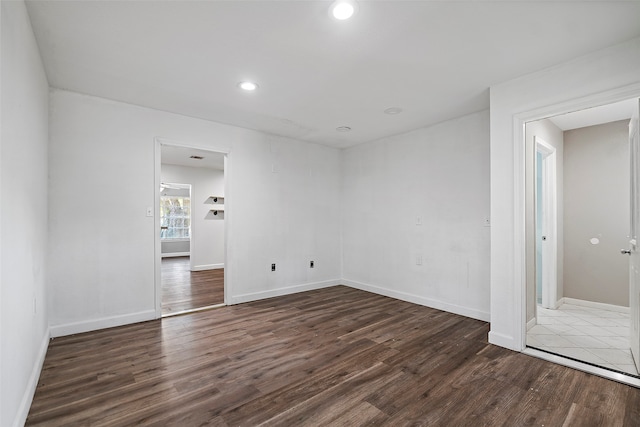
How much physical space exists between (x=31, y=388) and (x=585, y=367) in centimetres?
402

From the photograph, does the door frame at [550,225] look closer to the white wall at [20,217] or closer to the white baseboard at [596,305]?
the white baseboard at [596,305]

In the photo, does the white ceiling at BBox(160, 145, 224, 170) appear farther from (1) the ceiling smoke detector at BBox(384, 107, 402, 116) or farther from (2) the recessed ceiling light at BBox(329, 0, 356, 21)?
(2) the recessed ceiling light at BBox(329, 0, 356, 21)

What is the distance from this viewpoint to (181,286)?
217 inches

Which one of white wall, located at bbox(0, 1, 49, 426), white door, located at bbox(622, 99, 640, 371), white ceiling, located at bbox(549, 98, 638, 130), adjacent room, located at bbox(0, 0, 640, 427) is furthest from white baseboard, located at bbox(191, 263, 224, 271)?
white door, located at bbox(622, 99, 640, 371)

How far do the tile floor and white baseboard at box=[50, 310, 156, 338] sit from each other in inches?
160

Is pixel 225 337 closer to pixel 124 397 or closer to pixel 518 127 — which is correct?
pixel 124 397

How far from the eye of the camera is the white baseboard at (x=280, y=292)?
432 cm

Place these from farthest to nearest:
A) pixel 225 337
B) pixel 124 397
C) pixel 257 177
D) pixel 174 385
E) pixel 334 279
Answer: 1. pixel 334 279
2. pixel 257 177
3. pixel 225 337
4. pixel 174 385
5. pixel 124 397

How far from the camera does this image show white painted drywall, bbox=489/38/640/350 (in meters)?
2.47

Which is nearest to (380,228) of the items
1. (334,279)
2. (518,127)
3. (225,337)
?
(334,279)

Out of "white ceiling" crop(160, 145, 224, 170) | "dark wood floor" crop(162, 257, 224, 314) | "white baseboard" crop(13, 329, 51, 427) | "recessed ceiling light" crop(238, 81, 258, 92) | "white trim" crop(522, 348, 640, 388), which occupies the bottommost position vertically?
"dark wood floor" crop(162, 257, 224, 314)

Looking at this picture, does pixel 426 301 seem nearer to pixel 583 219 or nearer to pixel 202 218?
pixel 583 219

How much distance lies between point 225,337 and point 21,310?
65.2 inches

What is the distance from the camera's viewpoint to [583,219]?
417 cm
